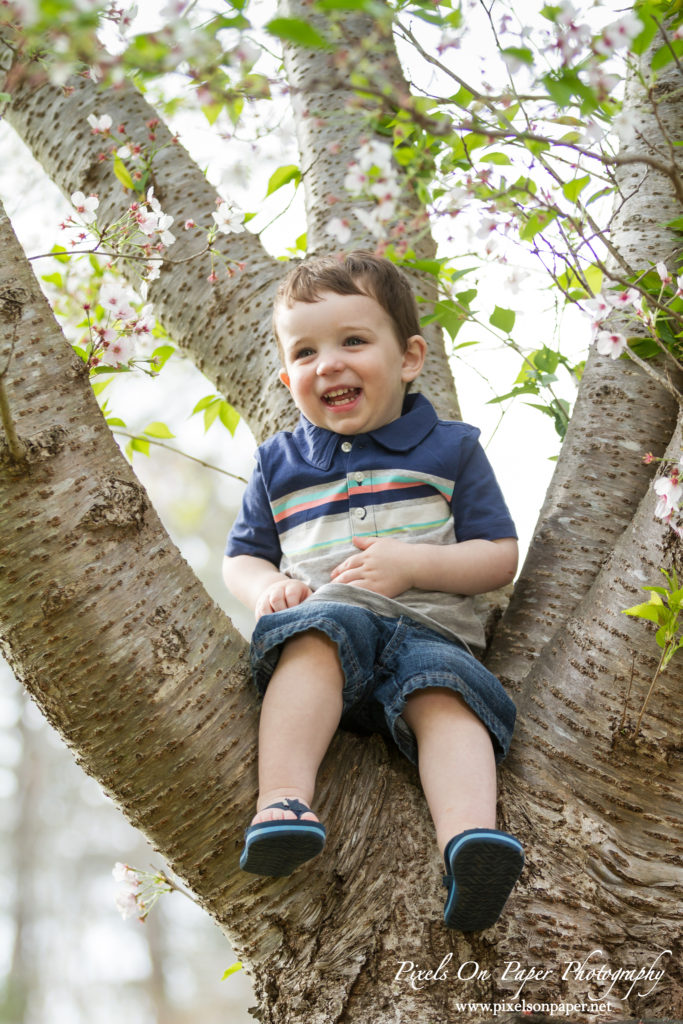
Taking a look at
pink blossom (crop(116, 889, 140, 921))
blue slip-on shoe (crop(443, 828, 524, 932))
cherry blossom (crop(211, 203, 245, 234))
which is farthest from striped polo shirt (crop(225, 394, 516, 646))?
pink blossom (crop(116, 889, 140, 921))

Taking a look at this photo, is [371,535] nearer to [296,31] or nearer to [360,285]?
[360,285]

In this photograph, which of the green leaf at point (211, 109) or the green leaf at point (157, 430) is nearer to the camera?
the green leaf at point (211, 109)

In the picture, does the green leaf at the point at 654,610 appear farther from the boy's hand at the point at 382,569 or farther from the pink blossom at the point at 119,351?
the pink blossom at the point at 119,351

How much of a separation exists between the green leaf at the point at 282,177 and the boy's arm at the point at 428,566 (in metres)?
1.53

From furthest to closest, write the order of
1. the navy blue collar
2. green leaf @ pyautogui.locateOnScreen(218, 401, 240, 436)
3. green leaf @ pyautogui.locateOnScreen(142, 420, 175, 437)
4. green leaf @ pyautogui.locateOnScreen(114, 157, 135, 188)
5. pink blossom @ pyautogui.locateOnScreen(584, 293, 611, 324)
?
green leaf @ pyautogui.locateOnScreen(218, 401, 240, 436)
green leaf @ pyautogui.locateOnScreen(142, 420, 175, 437)
green leaf @ pyautogui.locateOnScreen(114, 157, 135, 188)
the navy blue collar
pink blossom @ pyautogui.locateOnScreen(584, 293, 611, 324)

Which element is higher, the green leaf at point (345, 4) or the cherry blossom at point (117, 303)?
the cherry blossom at point (117, 303)

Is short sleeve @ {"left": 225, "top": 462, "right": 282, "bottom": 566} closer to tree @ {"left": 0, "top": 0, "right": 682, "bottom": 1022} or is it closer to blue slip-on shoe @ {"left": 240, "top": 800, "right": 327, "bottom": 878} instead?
tree @ {"left": 0, "top": 0, "right": 682, "bottom": 1022}

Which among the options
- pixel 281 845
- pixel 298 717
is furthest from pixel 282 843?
pixel 298 717

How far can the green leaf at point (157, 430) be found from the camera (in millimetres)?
2467

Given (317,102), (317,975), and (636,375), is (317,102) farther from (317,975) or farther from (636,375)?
(317,975)

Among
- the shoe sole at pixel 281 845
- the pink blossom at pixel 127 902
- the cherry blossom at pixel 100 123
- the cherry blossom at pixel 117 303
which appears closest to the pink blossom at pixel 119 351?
the cherry blossom at pixel 117 303

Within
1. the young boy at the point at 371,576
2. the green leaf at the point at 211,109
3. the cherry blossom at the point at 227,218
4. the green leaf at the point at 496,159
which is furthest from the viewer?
the cherry blossom at the point at 227,218

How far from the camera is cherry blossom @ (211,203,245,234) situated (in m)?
2.12

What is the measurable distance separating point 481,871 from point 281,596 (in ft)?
2.09
